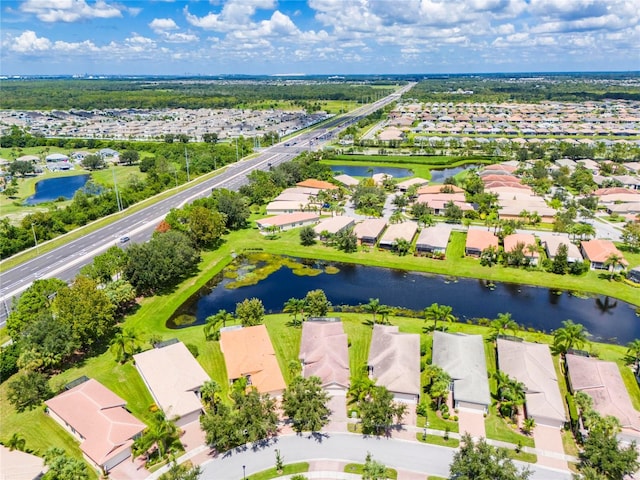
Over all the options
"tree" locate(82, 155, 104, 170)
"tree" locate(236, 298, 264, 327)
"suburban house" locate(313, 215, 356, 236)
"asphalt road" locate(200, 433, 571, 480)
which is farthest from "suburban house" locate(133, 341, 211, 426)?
"tree" locate(82, 155, 104, 170)

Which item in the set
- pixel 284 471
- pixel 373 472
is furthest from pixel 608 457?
pixel 284 471

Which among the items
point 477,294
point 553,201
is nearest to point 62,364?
point 477,294

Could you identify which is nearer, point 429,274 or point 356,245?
point 429,274

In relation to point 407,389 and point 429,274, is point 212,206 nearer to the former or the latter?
point 429,274

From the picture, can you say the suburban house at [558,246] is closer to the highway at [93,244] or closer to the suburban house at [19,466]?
the highway at [93,244]

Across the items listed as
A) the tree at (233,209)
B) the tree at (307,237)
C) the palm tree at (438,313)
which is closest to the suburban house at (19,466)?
the palm tree at (438,313)
